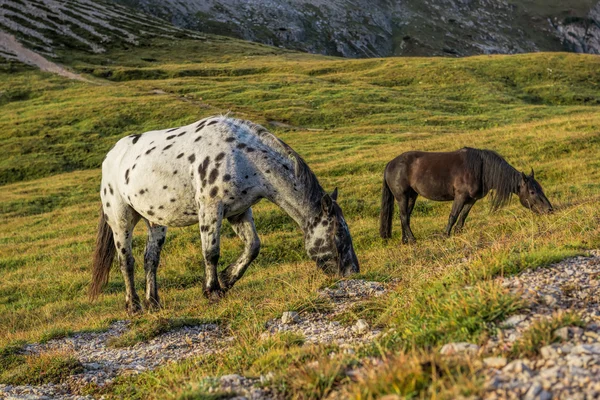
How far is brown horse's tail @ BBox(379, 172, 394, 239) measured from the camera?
17.2 metres

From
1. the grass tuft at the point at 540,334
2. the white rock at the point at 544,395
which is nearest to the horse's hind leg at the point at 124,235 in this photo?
the grass tuft at the point at 540,334

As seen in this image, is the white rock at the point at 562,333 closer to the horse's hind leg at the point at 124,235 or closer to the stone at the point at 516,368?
the stone at the point at 516,368

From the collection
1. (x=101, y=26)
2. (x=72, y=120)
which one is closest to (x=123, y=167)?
(x=72, y=120)

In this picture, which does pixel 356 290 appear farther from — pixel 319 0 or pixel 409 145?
pixel 319 0

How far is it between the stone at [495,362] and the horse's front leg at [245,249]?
23.2 feet

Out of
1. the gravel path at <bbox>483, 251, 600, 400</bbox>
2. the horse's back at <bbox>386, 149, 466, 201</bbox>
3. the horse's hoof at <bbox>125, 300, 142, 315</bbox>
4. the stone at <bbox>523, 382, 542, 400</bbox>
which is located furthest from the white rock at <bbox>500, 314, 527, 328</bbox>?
the horse's back at <bbox>386, 149, 466, 201</bbox>

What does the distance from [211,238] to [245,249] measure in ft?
2.91

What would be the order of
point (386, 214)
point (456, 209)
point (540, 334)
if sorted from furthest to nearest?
1. point (386, 214)
2. point (456, 209)
3. point (540, 334)

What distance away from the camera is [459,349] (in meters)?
4.67

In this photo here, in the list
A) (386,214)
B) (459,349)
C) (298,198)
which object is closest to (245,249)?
(298,198)

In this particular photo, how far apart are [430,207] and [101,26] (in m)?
113

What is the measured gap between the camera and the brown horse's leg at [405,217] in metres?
16.4

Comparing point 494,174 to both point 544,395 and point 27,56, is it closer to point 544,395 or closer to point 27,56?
point 544,395

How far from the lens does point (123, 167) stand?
11742mm
